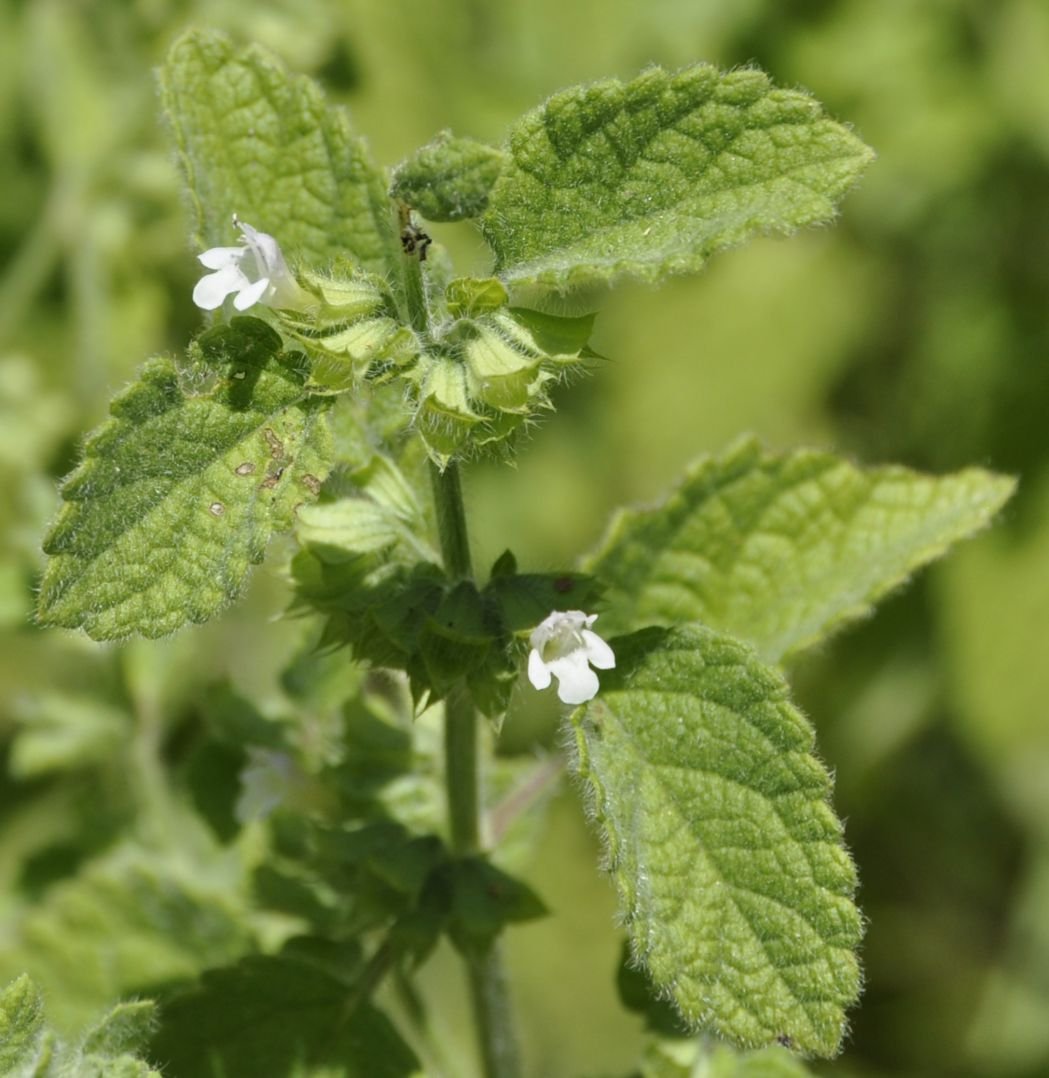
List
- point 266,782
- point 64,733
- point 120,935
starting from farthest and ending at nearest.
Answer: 1. point 64,733
2. point 120,935
3. point 266,782

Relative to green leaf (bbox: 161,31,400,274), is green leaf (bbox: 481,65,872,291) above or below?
below

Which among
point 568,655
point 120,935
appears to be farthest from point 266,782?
point 568,655

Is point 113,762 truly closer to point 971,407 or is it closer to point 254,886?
point 254,886

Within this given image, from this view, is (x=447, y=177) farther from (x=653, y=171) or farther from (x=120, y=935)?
(x=120, y=935)

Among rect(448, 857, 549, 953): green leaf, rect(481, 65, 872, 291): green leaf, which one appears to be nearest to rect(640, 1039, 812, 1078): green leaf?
rect(448, 857, 549, 953): green leaf

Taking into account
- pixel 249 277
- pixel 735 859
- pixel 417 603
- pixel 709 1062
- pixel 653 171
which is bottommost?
pixel 709 1062

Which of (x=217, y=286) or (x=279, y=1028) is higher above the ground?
(x=217, y=286)

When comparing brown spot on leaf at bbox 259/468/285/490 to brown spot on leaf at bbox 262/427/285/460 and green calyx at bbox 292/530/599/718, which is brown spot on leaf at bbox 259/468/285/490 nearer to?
brown spot on leaf at bbox 262/427/285/460

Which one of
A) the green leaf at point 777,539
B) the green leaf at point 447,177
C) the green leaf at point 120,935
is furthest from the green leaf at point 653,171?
the green leaf at point 120,935
